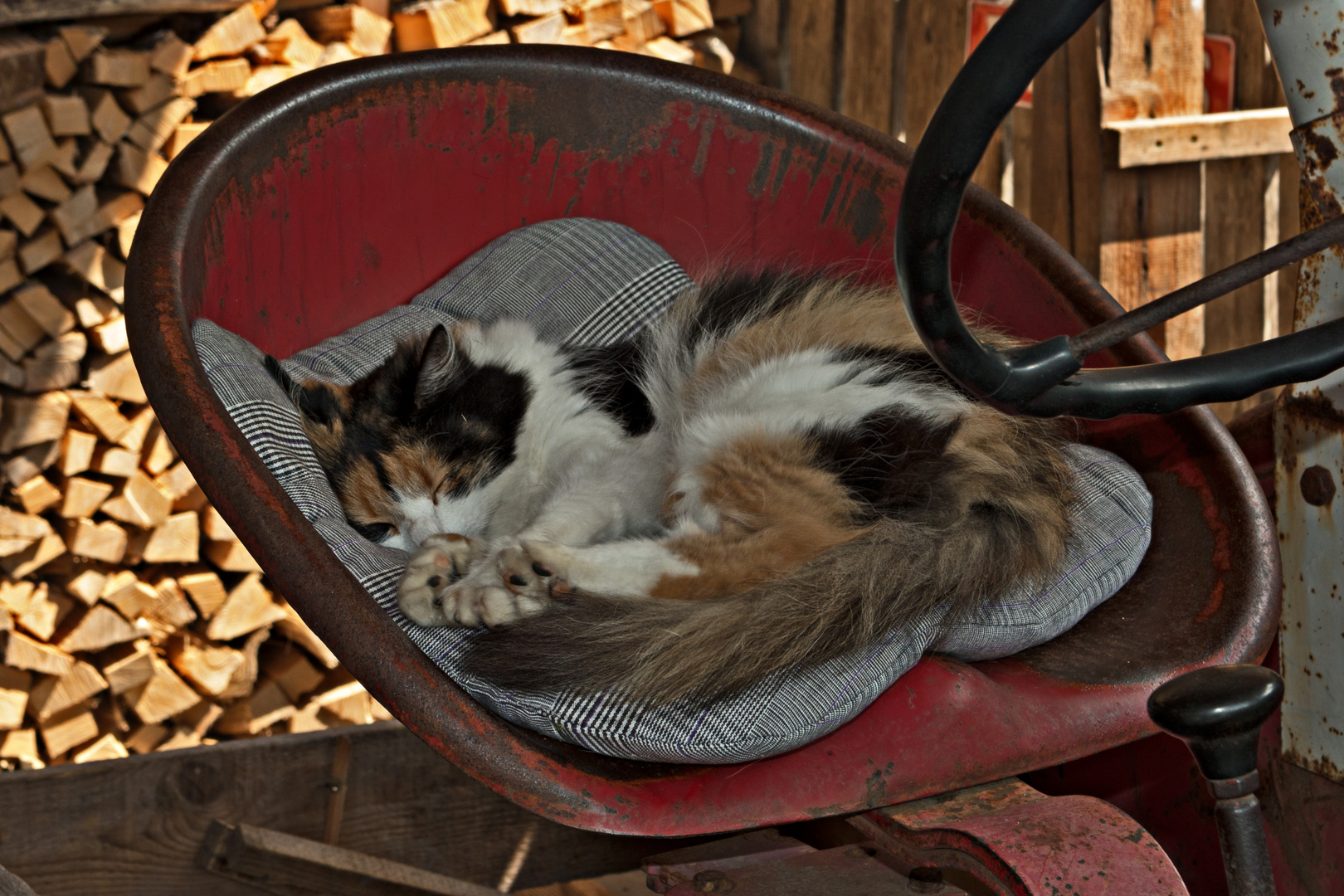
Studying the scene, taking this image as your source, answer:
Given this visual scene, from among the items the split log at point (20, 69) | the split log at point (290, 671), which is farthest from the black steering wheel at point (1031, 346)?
the split log at point (290, 671)

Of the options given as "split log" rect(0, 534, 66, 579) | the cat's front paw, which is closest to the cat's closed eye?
the cat's front paw

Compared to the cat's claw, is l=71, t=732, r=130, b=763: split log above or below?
below

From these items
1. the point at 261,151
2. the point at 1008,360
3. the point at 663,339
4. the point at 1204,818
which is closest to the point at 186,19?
the point at 261,151

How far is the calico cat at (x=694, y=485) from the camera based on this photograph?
3.74 feet

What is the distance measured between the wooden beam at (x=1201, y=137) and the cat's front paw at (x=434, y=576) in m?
2.88

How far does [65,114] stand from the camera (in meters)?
2.29

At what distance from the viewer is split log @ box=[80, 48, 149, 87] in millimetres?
2316

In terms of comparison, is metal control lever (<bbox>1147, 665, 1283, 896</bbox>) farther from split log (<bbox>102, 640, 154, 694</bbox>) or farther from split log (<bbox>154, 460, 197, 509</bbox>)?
split log (<bbox>102, 640, 154, 694</bbox>)

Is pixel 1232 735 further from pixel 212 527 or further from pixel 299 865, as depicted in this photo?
pixel 212 527

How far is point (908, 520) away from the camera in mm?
1298

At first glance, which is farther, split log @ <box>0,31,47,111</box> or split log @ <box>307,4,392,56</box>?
split log @ <box>307,4,392,56</box>

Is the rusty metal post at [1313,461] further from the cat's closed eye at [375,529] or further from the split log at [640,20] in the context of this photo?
the split log at [640,20]

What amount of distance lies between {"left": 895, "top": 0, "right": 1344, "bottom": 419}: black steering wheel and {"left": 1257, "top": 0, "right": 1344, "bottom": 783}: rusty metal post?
1.72ft

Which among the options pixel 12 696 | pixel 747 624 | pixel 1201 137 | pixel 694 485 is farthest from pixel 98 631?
pixel 1201 137
